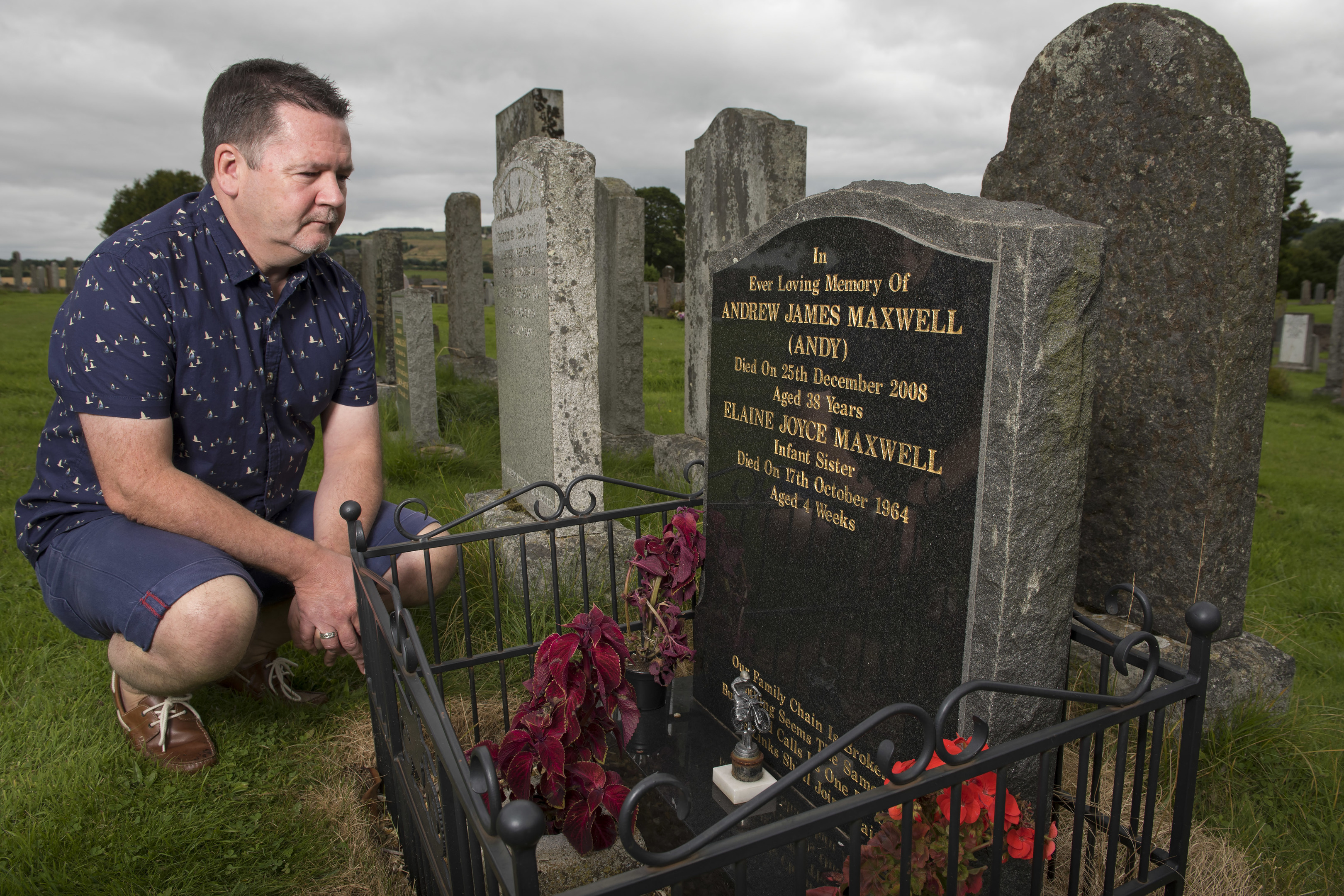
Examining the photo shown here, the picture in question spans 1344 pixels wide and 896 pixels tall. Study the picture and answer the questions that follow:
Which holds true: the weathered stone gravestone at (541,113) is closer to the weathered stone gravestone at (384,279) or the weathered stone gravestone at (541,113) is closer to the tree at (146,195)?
the weathered stone gravestone at (384,279)

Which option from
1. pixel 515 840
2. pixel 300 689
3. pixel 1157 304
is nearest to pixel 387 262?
pixel 300 689

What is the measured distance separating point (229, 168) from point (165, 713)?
172 centimetres

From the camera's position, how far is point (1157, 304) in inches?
104

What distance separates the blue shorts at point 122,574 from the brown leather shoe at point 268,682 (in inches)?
23.3

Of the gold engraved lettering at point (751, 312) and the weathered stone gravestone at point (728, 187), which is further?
the weathered stone gravestone at point (728, 187)

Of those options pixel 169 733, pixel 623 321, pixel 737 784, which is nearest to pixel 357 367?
pixel 169 733

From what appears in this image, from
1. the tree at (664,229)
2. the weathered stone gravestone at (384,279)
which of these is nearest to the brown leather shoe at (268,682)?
the weathered stone gravestone at (384,279)

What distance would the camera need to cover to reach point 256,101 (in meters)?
2.42

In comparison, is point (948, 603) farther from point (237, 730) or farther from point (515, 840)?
point (237, 730)

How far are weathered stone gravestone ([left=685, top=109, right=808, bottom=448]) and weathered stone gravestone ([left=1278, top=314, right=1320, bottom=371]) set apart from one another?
36.3ft

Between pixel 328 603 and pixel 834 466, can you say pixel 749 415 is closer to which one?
pixel 834 466

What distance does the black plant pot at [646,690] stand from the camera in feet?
9.23

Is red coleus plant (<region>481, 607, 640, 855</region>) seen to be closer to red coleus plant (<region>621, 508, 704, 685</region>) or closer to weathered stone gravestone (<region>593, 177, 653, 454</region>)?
red coleus plant (<region>621, 508, 704, 685</region>)

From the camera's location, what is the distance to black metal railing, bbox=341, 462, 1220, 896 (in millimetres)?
1208
